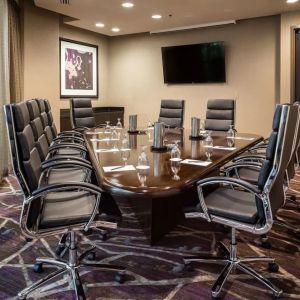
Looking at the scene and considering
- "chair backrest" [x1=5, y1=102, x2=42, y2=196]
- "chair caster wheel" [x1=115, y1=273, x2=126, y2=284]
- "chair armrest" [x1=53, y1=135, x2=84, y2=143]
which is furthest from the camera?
"chair armrest" [x1=53, y1=135, x2=84, y2=143]

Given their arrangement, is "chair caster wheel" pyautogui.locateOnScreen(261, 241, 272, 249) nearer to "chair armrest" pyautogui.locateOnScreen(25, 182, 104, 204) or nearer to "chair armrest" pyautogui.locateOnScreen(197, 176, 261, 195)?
"chair armrest" pyautogui.locateOnScreen(197, 176, 261, 195)

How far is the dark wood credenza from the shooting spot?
6516 millimetres

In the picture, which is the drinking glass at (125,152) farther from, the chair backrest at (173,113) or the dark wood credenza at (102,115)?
the dark wood credenza at (102,115)

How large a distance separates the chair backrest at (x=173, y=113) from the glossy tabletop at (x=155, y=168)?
5.24 feet

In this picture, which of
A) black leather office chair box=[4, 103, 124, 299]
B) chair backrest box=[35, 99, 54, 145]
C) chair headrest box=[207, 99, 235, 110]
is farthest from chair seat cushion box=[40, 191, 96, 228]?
chair headrest box=[207, 99, 235, 110]

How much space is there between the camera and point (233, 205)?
6.70ft

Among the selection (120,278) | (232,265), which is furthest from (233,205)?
(120,278)

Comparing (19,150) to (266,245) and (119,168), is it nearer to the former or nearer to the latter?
(119,168)

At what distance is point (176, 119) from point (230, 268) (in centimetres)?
337

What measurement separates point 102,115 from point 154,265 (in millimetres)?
5424

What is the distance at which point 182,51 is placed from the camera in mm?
6914

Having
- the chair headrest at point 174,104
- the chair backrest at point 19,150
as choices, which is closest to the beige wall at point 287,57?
the chair headrest at point 174,104

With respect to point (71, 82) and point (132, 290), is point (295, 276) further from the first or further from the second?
point (71, 82)

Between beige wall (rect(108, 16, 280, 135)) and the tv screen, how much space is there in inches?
6.0
